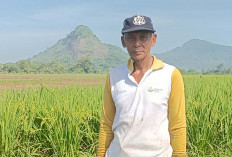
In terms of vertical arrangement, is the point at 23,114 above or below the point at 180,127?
below

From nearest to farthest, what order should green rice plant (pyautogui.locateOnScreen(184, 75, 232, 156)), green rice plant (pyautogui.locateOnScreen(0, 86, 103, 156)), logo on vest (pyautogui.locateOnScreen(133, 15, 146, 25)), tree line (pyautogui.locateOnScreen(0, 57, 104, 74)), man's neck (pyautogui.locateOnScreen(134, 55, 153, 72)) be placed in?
logo on vest (pyautogui.locateOnScreen(133, 15, 146, 25)) < man's neck (pyautogui.locateOnScreen(134, 55, 153, 72)) < green rice plant (pyautogui.locateOnScreen(0, 86, 103, 156)) < green rice plant (pyautogui.locateOnScreen(184, 75, 232, 156)) < tree line (pyautogui.locateOnScreen(0, 57, 104, 74))

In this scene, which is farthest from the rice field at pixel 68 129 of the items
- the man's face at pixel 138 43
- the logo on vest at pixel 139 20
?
the logo on vest at pixel 139 20

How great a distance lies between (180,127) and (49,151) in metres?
2.43

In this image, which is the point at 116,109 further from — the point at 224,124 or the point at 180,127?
the point at 224,124

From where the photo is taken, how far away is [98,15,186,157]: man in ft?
5.46

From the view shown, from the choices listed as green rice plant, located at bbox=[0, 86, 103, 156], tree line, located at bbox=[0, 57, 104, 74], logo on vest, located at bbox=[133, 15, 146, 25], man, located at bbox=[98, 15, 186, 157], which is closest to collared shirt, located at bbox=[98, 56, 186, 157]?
man, located at bbox=[98, 15, 186, 157]

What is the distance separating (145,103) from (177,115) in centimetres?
20

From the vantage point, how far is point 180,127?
1.71 metres

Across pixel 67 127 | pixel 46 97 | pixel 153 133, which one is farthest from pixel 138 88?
pixel 46 97

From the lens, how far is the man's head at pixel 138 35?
1660mm

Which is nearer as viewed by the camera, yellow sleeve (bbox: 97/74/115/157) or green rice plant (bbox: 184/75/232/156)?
yellow sleeve (bbox: 97/74/115/157)

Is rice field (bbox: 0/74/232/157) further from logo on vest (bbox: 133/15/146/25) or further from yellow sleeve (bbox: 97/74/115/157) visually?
logo on vest (bbox: 133/15/146/25)

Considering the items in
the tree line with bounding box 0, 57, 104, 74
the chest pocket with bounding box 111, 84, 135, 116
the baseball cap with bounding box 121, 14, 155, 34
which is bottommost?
the tree line with bounding box 0, 57, 104, 74

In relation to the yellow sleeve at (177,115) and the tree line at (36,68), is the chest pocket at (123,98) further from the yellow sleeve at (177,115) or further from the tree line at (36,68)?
the tree line at (36,68)
